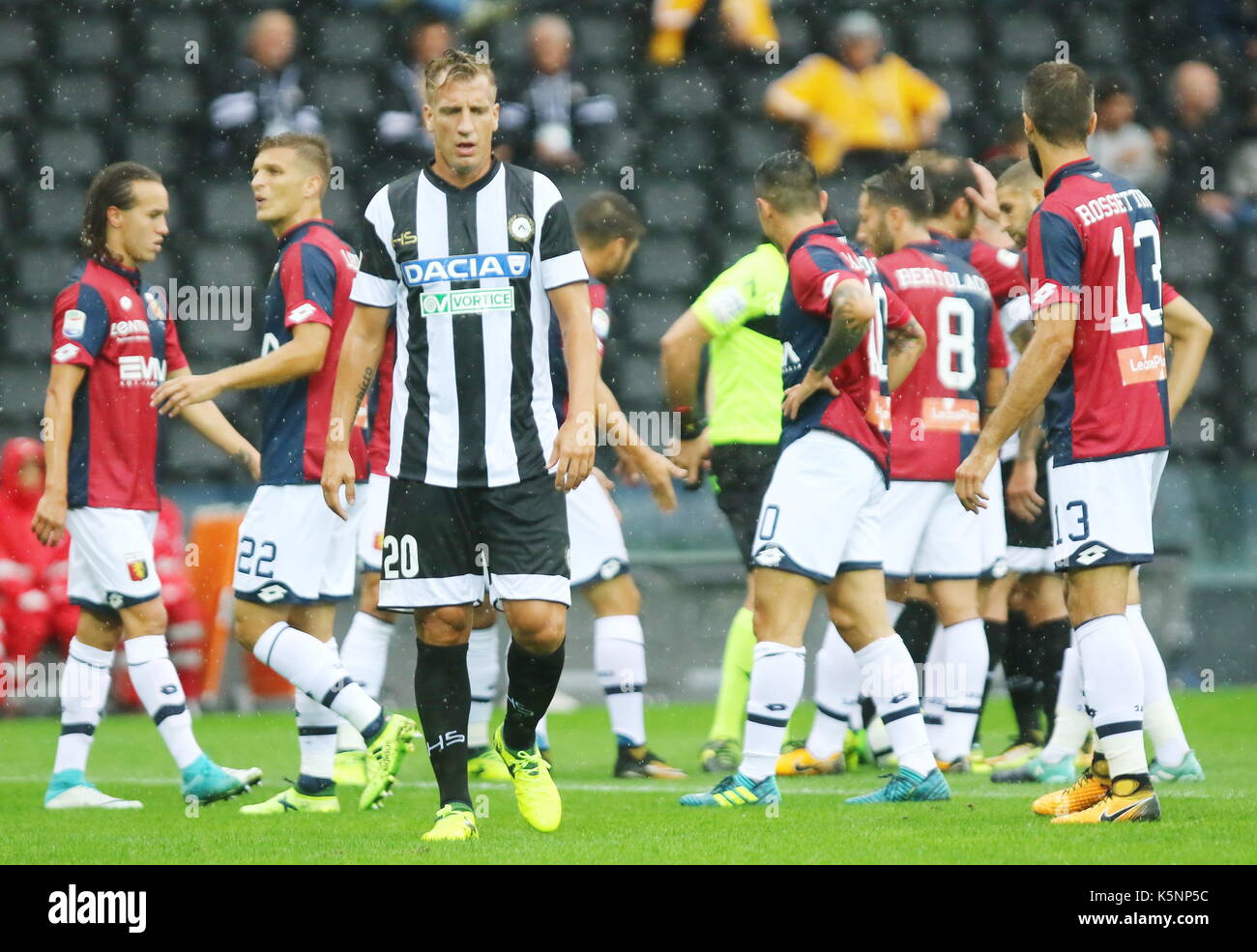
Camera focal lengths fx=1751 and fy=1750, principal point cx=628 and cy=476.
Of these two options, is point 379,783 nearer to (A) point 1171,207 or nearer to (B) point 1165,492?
(B) point 1165,492

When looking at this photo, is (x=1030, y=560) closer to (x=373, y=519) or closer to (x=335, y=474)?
(x=373, y=519)

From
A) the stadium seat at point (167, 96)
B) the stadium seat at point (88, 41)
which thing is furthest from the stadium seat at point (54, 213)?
the stadium seat at point (88, 41)

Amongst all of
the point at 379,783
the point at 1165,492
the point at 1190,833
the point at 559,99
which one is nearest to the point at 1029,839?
the point at 1190,833

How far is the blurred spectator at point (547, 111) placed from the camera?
37.3 ft

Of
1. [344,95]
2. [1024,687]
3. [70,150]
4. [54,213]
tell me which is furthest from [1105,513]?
[70,150]

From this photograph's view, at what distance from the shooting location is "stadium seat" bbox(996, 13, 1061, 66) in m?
13.2

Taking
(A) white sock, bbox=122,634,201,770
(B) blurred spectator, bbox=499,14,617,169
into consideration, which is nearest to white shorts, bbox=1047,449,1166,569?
(A) white sock, bbox=122,634,201,770

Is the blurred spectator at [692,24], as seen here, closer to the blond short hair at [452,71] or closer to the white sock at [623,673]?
the white sock at [623,673]

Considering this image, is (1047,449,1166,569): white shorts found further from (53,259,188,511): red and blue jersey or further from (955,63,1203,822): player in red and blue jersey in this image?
(53,259,188,511): red and blue jersey

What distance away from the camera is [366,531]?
6.88 metres

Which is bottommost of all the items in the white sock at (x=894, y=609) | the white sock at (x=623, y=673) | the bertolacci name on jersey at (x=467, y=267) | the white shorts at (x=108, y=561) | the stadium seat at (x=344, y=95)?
the white sock at (x=623, y=673)

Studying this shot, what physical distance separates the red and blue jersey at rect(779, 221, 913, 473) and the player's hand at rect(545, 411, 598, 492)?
1.17m

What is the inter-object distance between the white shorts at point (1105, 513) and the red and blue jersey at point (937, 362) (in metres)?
1.84

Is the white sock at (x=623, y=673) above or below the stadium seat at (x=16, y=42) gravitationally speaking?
below
